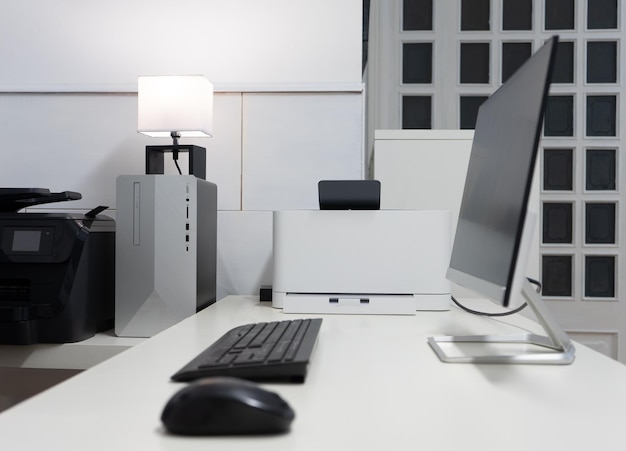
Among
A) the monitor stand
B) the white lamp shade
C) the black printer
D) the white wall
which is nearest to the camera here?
the monitor stand

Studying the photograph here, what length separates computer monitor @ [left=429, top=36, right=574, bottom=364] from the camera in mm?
692

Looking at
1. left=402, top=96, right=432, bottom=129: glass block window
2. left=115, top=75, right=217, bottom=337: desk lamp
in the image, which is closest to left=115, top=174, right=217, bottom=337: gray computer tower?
left=115, top=75, right=217, bottom=337: desk lamp

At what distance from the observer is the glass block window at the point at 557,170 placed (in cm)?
267

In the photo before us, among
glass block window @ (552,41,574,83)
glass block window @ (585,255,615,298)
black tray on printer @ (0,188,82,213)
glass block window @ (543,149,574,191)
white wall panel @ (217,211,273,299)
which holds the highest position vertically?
glass block window @ (552,41,574,83)

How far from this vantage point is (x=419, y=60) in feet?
8.89

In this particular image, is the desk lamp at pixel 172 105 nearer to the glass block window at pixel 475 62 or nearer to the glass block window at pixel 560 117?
the glass block window at pixel 475 62

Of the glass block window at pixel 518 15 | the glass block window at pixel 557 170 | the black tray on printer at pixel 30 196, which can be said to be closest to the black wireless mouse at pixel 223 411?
the black tray on printer at pixel 30 196

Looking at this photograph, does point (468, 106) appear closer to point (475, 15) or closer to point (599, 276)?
point (475, 15)

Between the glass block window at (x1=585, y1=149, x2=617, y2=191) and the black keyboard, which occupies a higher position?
the glass block window at (x1=585, y1=149, x2=617, y2=191)

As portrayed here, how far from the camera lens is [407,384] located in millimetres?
699

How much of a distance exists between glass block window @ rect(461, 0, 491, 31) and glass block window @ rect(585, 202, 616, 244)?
101cm

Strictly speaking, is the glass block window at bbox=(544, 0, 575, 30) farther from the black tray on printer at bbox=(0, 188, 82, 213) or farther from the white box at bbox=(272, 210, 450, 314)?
the black tray on printer at bbox=(0, 188, 82, 213)

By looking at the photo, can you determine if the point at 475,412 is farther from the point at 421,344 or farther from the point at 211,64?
the point at 211,64

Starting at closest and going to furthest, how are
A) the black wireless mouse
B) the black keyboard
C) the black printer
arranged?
1. the black wireless mouse
2. the black keyboard
3. the black printer
